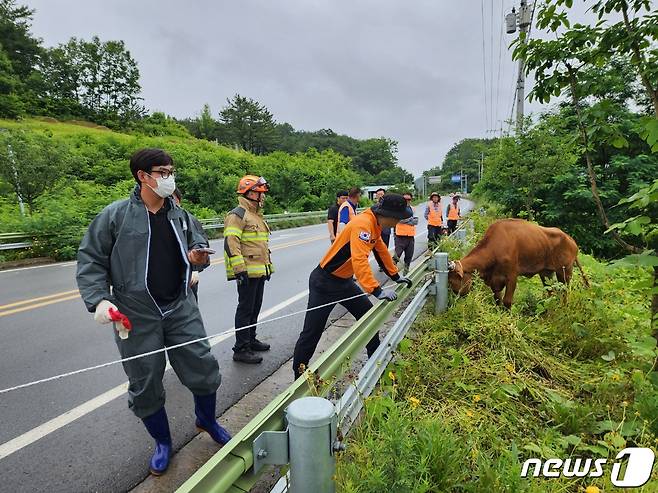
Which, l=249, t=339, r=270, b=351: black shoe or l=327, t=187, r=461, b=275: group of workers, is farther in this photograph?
l=327, t=187, r=461, b=275: group of workers

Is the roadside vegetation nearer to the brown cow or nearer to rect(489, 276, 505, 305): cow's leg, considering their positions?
rect(489, 276, 505, 305): cow's leg

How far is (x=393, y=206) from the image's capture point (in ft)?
10.6

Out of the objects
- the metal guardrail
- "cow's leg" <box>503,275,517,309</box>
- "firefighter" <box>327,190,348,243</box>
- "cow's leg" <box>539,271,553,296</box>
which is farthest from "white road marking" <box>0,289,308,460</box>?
the metal guardrail

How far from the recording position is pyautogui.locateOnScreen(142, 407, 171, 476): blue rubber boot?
246 cm

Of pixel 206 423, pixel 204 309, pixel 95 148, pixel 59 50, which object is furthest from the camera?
pixel 59 50

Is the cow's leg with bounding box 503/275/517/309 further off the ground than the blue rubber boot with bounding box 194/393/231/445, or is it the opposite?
the cow's leg with bounding box 503/275/517/309

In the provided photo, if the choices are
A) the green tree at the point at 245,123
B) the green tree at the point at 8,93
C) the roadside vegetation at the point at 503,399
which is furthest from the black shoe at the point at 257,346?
the green tree at the point at 245,123

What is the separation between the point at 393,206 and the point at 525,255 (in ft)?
9.31

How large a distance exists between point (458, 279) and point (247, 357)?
99.4 inches

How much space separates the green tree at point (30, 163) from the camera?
40.1 ft

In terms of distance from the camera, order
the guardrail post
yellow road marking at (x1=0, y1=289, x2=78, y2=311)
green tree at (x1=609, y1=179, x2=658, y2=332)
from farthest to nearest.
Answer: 1. yellow road marking at (x1=0, y1=289, x2=78, y2=311)
2. the guardrail post
3. green tree at (x1=609, y1=179, x2=658, y2=332)

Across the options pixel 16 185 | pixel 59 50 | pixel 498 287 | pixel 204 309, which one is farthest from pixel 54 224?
pixel 59 50

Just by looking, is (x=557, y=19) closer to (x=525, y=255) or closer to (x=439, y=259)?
(x=439, y=259)

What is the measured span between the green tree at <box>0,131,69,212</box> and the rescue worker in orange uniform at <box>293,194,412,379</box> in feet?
44.2
